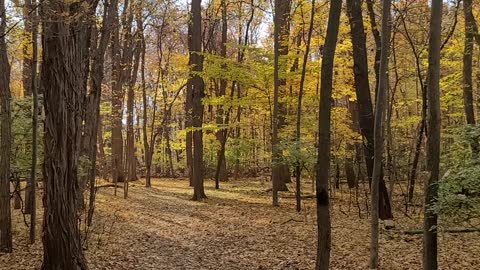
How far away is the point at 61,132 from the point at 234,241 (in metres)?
5.07

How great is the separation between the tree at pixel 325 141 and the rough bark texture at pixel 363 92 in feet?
17.5

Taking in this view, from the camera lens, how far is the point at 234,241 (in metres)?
9.46

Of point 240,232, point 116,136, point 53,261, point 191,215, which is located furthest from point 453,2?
point 116,136

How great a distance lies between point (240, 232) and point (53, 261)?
17.7ft

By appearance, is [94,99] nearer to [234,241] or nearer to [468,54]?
[234,241]

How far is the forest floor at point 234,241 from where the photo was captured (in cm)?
745

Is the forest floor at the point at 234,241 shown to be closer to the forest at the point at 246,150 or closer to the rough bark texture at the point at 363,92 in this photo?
the forest at the point at 246,150

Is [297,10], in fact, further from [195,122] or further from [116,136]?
[116,136]

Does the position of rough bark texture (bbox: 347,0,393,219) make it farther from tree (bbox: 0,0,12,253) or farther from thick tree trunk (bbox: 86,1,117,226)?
tree (bbox: 0,0,12,253)

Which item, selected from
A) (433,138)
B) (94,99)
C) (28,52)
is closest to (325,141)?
(433,138)

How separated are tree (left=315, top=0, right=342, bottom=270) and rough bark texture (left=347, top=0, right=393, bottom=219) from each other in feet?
17.5

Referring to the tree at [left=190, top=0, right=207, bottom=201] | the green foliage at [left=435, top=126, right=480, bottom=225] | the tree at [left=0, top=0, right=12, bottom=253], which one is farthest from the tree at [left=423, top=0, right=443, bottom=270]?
the tree at [left=190, top=0, right=207, bottom=201]

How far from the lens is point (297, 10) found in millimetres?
15406

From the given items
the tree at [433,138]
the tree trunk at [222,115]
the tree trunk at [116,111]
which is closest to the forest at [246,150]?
the tree at [433,138]
